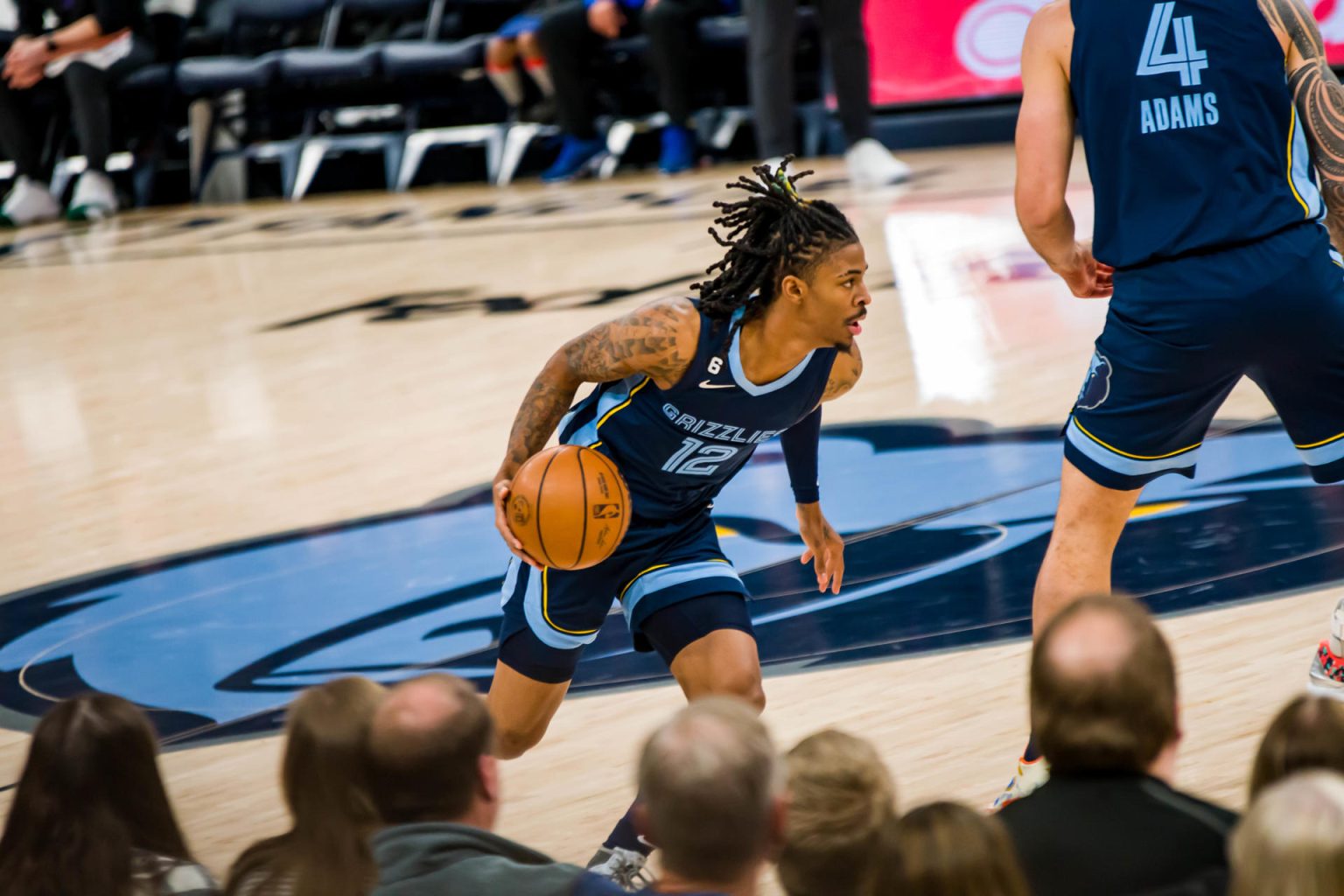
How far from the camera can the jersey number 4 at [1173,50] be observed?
2955 millimetres

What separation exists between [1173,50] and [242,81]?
11.9 m

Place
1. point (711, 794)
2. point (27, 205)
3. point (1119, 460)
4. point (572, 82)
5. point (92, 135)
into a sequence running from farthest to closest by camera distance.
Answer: point (27, 205)
point (92, 135)
point (572, 82)
point (1119, 460)
point (711, 794)

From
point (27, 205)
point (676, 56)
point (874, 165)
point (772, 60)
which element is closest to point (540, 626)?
point (772, 60)

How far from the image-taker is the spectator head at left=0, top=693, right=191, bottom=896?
2.20 m

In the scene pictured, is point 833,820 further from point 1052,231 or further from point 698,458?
point 1052,231

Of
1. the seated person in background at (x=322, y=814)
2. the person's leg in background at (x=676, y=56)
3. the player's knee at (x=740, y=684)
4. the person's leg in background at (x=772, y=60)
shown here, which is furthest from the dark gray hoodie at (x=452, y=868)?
the person's leg in background at (x=676, y=56)

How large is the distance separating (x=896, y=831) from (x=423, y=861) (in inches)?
23.0

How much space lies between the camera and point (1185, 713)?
3350 millimetres

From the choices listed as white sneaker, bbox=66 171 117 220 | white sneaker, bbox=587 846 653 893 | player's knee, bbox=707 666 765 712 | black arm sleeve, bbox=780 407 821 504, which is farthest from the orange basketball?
white sneaker, bbox=66 171 117 220

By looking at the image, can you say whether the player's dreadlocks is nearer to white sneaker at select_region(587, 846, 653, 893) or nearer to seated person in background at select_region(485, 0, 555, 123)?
white sneaker at select_region(587, 846, 653, 893)

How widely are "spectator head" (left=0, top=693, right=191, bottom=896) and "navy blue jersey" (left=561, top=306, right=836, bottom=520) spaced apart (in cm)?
132

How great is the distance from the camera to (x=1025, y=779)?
9.80 feet

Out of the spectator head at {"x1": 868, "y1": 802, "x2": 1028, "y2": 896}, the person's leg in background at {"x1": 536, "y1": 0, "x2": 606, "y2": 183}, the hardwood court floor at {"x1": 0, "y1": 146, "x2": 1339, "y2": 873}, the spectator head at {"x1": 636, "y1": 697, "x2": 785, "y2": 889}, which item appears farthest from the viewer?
the person's leg in background at {"x1": 536, "y1": 0, "x2": 606, "y2": 183}

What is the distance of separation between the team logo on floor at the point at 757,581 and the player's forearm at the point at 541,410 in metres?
0.87
